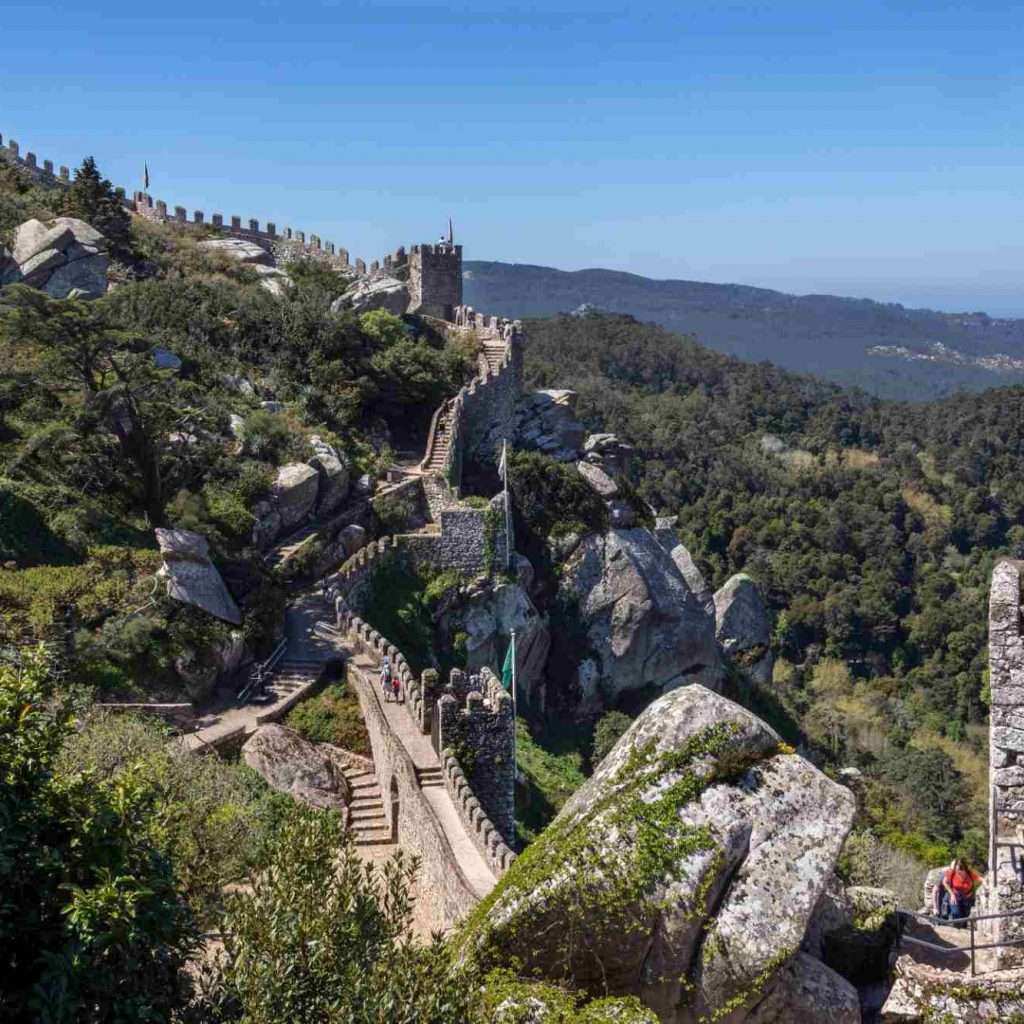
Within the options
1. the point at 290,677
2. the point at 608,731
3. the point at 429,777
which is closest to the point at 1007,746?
the point at 429,777

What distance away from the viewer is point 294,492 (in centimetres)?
3128

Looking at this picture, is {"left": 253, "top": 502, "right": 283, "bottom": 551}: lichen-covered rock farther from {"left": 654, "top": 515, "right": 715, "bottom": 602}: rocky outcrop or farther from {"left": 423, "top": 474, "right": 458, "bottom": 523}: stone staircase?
{"left": 654, "top": 515, "right": 715, "bottom": 602}: rocky outcrop

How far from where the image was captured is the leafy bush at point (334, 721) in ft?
78.5

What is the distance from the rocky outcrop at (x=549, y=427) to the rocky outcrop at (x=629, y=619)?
199 inches

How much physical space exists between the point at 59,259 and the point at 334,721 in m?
23.3

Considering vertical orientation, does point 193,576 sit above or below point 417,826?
above

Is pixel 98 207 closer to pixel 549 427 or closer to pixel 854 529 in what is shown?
pixel 549 427

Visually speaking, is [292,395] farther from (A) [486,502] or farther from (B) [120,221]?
(B) [120,221]

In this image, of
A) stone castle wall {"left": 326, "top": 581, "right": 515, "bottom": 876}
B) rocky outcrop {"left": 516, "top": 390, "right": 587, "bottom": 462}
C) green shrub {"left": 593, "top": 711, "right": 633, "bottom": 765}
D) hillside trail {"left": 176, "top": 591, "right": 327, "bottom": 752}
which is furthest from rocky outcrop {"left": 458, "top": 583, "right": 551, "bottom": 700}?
rocky outcrop {"left": 516, "top": 390, "right": 587, "bottom": 462}

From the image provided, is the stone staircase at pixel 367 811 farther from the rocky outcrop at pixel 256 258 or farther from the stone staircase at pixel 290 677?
the rocky outcrop at pixel 256 258

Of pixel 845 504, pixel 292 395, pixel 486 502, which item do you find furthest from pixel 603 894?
pixel 845 504

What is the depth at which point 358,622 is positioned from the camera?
27469mm

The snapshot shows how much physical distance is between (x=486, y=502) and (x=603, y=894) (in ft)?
83.1

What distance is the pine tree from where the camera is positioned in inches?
1784
